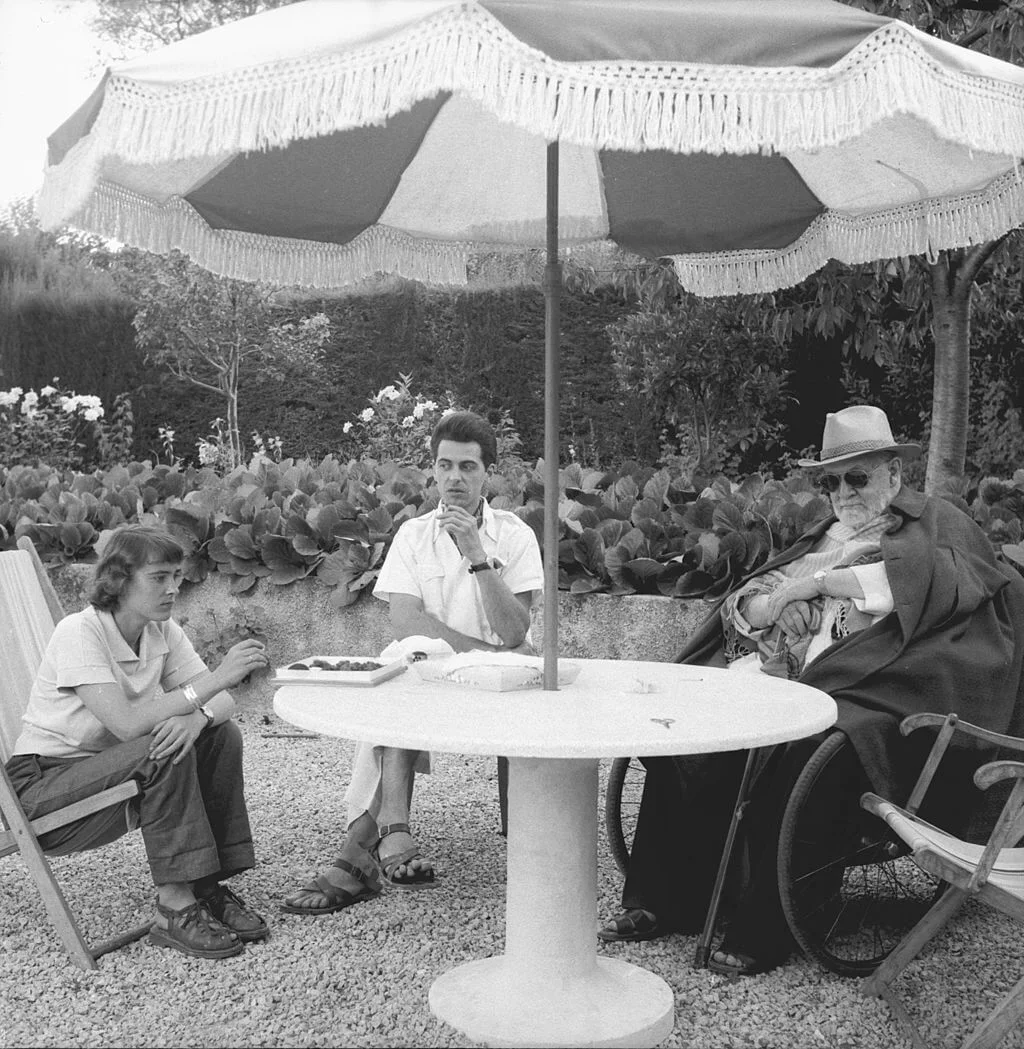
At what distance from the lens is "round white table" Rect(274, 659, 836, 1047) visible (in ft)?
8.05

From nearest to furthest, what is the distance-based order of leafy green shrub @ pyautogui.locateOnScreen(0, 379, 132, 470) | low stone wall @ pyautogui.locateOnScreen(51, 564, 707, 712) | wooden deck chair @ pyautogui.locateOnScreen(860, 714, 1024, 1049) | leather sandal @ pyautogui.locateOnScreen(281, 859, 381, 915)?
wooden deck chair @ pyautogui.locateOnScreen(860, 714, 1024, 1049) → leather sandal @ pyautogui.locateOnScreen(281, 859, 381, 915) → low stone wall @ pyautogui.locateOnScreen(51, 564, 707, 712) → leafy green shrub @ pyautogui.locateOnScreen(0, 379, 132, 470)

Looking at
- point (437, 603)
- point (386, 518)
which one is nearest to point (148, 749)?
point (437, 603)

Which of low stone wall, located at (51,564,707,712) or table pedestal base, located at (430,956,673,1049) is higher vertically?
low stone wall, located at (51,564,707,712)

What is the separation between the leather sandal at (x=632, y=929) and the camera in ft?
10.4

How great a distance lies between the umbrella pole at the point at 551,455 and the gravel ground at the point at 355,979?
0.78 m

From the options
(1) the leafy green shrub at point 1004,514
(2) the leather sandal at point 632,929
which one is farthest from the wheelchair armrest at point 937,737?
(1) the leafy green shrub at point 1004,514

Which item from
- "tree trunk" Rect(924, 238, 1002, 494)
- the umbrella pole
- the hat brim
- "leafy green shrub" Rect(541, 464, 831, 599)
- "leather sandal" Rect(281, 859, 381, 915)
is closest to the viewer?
the umbrella pole

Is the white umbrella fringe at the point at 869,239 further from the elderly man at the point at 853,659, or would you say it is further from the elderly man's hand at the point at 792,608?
the elderly man's hand at the point at 792,608

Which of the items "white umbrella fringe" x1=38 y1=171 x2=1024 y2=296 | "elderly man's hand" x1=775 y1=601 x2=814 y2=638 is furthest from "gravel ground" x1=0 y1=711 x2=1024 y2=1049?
"white umbrella fringe" x1=38 y1=171 x2=1024 y2=296

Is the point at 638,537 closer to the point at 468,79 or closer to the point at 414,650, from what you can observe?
the point at 414,650

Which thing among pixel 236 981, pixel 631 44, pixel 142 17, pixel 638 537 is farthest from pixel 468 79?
pixel 142 17

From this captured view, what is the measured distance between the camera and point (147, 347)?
13203 mm

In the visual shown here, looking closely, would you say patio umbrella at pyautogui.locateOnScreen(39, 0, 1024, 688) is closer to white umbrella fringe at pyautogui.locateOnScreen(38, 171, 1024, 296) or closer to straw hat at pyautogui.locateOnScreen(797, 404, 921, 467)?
white umbrella fringe at pyautogui.locateOnScreen(38, 171, 1024, 296)

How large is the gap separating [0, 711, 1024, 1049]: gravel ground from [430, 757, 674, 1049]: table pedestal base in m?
0.09
